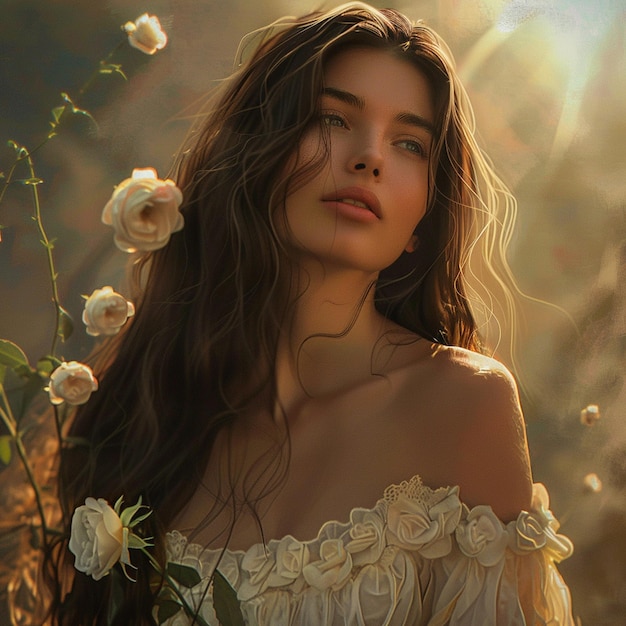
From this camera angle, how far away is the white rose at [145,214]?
2.88 feet

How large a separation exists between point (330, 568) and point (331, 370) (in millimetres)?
272

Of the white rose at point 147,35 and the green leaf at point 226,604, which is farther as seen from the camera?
the white rose at point 147,35

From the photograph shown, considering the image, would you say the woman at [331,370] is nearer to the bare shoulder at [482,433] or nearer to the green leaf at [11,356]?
the bare shoulder at [482,433]

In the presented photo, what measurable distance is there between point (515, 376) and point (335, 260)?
32 centimetres

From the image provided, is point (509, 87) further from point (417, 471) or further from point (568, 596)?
point (568, 596)

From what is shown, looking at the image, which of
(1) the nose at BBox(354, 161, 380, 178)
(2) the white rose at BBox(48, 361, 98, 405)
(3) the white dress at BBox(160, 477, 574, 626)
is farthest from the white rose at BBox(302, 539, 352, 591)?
(1) the nose at BBox(354, 161, 380, 178)

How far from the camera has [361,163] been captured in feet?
3.65

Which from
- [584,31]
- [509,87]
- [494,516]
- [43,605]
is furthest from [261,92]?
[43,605]

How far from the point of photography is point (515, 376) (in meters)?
1.24

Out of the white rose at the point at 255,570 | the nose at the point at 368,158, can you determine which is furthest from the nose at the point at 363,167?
the white rose at the point at 255,570

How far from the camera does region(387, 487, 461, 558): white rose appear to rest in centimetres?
105

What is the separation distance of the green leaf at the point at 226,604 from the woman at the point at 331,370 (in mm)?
67

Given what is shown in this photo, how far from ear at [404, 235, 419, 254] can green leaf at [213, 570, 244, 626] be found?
51 centimetres

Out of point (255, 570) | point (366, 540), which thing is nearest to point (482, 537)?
point (366, 540)
